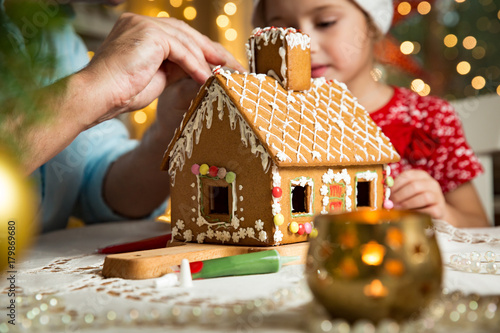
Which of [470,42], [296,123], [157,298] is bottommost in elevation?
[157,298]

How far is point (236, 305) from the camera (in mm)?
490

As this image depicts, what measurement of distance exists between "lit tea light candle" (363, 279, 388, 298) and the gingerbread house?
0.35 meters

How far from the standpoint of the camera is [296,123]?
816 millimetres

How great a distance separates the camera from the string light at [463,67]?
2.87m

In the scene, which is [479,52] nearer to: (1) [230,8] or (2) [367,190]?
(1) [230,8]

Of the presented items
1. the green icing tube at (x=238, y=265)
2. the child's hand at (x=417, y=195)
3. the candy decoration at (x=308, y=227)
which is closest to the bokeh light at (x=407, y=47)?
the child's hand at (x=417, y=195)

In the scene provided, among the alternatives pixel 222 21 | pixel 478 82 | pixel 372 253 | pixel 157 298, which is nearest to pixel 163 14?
pixel 222 21

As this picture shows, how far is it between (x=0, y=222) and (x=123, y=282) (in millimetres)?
172

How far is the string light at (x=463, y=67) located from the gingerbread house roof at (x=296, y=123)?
2219mm

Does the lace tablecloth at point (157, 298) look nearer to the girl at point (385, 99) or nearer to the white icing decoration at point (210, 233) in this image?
the white icing decoration at point (210, 233)

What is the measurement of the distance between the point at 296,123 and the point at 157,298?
0.40m

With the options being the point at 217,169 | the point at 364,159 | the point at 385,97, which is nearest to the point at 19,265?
the point at 217,169

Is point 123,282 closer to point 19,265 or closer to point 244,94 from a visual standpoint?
point 19,265

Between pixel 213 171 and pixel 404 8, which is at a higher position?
pixel 404 8
